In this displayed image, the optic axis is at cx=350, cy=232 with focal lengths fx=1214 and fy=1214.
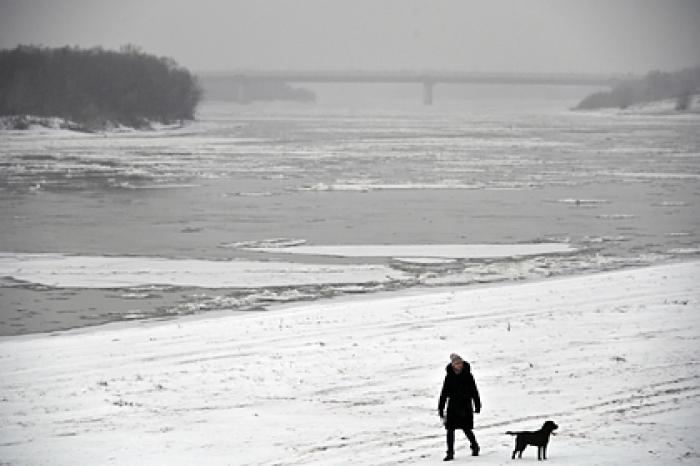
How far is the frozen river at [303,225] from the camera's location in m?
18.9

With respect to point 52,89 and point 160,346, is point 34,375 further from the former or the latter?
point 52,89

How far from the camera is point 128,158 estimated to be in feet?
181

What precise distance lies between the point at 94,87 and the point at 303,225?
261 feet

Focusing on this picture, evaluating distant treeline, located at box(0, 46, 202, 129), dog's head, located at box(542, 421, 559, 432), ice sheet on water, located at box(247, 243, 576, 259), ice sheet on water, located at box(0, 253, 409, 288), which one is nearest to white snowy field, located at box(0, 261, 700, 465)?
dog's head, located at box(542, 421, 559, 432)

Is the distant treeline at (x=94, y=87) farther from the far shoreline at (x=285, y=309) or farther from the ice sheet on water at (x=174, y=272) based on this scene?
the far shoreline at (x=285, y=309)

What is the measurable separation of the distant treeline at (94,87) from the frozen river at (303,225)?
1604 inches

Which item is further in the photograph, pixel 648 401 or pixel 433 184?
pixel 433 184

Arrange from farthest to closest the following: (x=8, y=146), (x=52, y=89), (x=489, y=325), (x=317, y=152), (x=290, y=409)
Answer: (x=52, y=89), (x=8, y=146), (x=317, y=152), (x=489, y=325), (x=290, y=409)

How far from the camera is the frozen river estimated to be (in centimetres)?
1886

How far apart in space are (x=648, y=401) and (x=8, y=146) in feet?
190

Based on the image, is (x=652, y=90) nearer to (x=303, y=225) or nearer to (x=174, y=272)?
(x=303, y=225)

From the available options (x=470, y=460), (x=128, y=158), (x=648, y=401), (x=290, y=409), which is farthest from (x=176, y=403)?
(x=128, y=158)

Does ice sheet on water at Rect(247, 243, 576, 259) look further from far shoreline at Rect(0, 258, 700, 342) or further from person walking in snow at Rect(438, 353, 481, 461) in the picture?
person walking in snow at Rect(438, 353, 481, 461)

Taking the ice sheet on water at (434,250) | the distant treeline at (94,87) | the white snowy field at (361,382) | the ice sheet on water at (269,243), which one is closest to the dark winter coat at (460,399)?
the white snowy field at (361,382)
